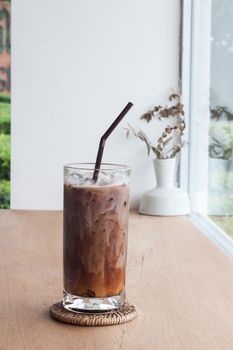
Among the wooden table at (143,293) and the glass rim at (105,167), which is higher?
the glass rim at (105,167)

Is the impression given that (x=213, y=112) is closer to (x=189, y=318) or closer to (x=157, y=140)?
(x=157, y=140)

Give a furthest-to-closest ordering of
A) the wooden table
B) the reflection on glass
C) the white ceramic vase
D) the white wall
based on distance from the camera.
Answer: the white wall < the white ceramic vase < the reflection on glass < the wooden table

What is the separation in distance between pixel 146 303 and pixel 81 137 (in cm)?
147

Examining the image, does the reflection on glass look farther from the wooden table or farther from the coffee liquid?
the coffee liquid

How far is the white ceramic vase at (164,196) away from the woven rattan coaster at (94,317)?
4.60 ft

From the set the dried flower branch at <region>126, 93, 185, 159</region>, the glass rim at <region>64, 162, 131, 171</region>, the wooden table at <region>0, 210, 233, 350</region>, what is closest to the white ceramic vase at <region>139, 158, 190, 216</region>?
the dried flower branch at <region>126, 93, 185, 159</region>

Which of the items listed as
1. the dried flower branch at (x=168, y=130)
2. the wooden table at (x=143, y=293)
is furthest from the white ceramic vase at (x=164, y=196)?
the wooden table at (x=143, y=293)

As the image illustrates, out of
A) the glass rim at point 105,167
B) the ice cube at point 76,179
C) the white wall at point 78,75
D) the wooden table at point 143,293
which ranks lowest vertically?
the wooden table at point 143,293

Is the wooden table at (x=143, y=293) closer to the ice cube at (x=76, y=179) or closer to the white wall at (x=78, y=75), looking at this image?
the ice cube at (x=76, y=179)

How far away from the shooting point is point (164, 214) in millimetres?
2604

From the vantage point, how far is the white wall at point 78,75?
2.72m

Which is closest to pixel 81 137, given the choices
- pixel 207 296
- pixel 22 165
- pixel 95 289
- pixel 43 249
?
pixel 22 165

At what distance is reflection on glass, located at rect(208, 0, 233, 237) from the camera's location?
2.21 meters

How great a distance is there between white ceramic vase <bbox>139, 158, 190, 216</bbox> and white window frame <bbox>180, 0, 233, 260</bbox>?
0.20ft
